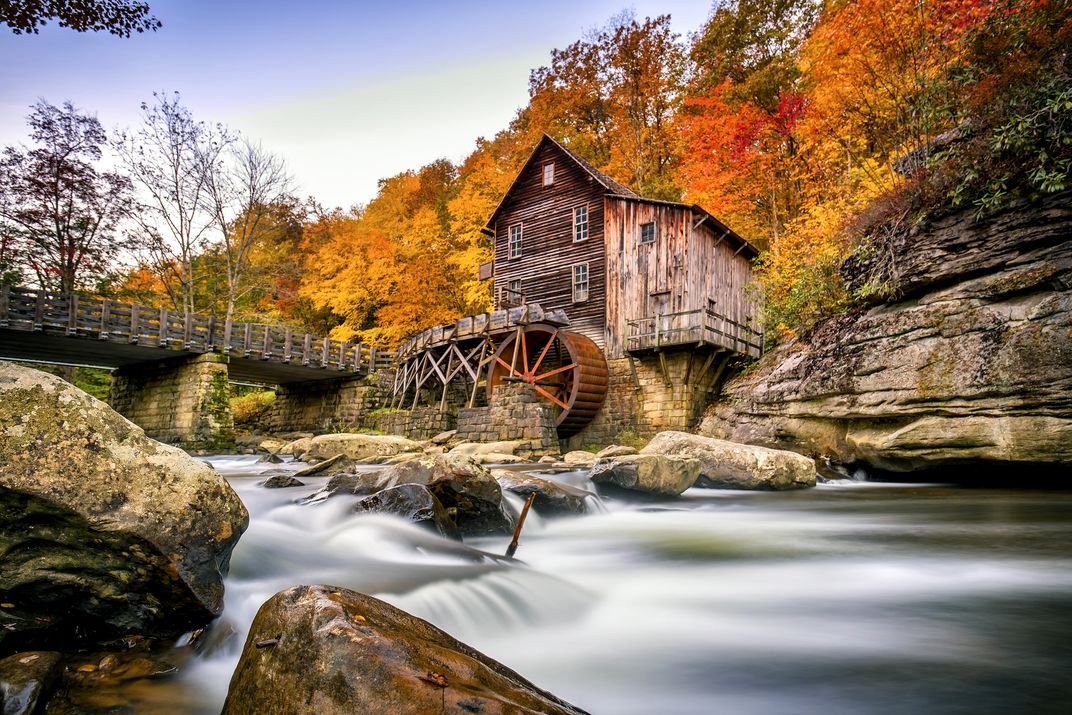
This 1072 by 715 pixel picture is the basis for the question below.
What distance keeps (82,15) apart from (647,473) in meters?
7.93

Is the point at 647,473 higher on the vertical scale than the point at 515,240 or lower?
lower

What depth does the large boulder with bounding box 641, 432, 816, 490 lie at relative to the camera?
8.20 meters

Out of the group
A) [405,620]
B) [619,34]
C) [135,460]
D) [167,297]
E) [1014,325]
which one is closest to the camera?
[405,620]

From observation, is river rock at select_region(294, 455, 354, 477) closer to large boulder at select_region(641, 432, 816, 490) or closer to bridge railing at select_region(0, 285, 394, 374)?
large boulder at select_region(641, 432, 816, 490)

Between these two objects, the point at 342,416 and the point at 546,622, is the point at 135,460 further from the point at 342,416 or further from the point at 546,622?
the point at 342,416

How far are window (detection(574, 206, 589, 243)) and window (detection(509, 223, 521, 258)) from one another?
2534mm

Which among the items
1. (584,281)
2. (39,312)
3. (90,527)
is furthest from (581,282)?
(90,527)

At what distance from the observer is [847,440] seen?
352 inches

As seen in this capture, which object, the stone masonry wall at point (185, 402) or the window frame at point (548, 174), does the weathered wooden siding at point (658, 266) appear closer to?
the window frame at point (548, 174)

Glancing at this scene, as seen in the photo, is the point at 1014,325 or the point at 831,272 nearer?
the point at 1014,325

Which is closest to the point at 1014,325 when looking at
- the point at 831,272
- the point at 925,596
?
the point at 831,272

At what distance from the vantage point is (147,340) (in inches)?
711

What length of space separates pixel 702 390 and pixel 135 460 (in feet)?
47.2

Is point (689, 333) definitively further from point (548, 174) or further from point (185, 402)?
point (185, 402)
